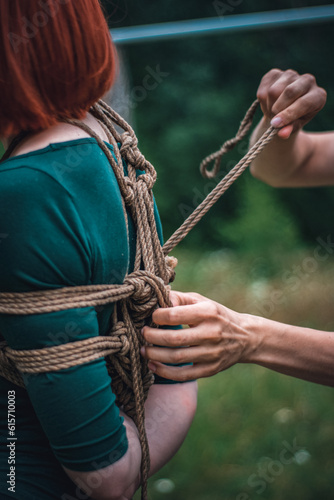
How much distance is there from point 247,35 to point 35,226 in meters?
4.89

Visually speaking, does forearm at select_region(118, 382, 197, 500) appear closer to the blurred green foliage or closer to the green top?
the green top

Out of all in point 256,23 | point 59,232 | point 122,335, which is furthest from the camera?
point 256,23

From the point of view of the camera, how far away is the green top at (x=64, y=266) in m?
0.79

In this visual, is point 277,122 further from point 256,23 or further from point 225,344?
point 256,23

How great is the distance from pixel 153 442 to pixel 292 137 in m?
0.92

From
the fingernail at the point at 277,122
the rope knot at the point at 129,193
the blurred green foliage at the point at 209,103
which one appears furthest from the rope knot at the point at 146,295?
the blurred green foliage at the point at 209,103

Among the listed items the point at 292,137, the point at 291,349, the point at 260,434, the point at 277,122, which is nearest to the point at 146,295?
the point at 291,349

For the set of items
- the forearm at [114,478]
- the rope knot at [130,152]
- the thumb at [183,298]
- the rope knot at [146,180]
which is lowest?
the forearm at [114,478]

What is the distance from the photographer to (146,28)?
2684mm

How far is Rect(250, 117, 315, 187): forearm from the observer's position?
1.47 metres

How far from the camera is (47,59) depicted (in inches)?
32.6

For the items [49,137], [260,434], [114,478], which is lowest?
[260,434]

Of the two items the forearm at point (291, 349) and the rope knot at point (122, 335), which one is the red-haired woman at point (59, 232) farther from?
the forearm at point (291, 349)

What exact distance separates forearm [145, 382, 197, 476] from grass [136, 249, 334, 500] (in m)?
1.23
